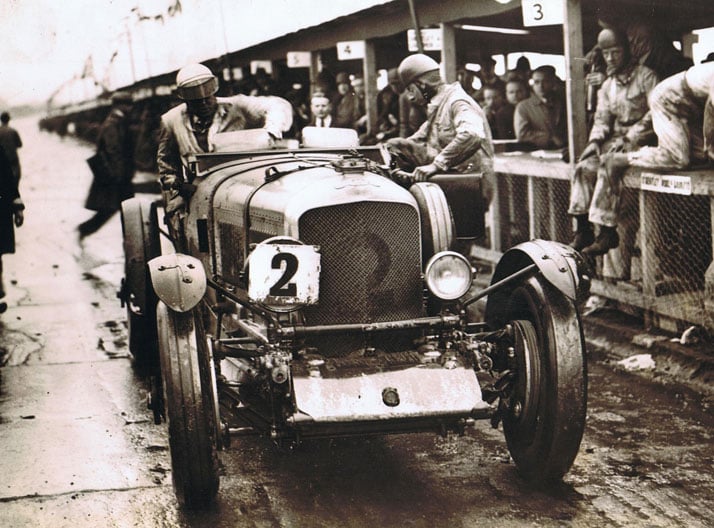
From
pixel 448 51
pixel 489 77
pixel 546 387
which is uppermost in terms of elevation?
pixel 448 51

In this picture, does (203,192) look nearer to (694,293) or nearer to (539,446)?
(539,446)

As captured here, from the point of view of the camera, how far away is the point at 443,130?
25.2ft

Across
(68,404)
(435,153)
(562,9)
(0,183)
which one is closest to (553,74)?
(562,9)

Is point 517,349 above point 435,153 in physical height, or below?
below

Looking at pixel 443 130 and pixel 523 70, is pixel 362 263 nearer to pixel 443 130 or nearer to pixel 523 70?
pixel 443 130

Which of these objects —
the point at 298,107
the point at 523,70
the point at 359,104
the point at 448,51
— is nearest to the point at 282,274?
the point at 448,51

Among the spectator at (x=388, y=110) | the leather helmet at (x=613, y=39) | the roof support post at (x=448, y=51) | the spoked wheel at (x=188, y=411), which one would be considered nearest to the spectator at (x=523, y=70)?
the roof support post at (x=448, y=51)

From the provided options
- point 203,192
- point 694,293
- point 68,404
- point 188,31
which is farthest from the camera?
point 188,31

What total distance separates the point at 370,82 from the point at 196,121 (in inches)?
307

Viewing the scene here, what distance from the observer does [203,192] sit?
21.3ft

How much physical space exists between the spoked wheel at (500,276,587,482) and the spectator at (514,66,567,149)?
6.35m

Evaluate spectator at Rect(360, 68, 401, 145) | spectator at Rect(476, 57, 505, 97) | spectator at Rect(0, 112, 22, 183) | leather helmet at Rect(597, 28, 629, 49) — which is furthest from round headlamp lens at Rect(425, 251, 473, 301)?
spectator at Rect(360, 68, 401, 145)

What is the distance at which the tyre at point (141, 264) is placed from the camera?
6879 mm

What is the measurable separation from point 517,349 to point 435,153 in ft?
10.2
